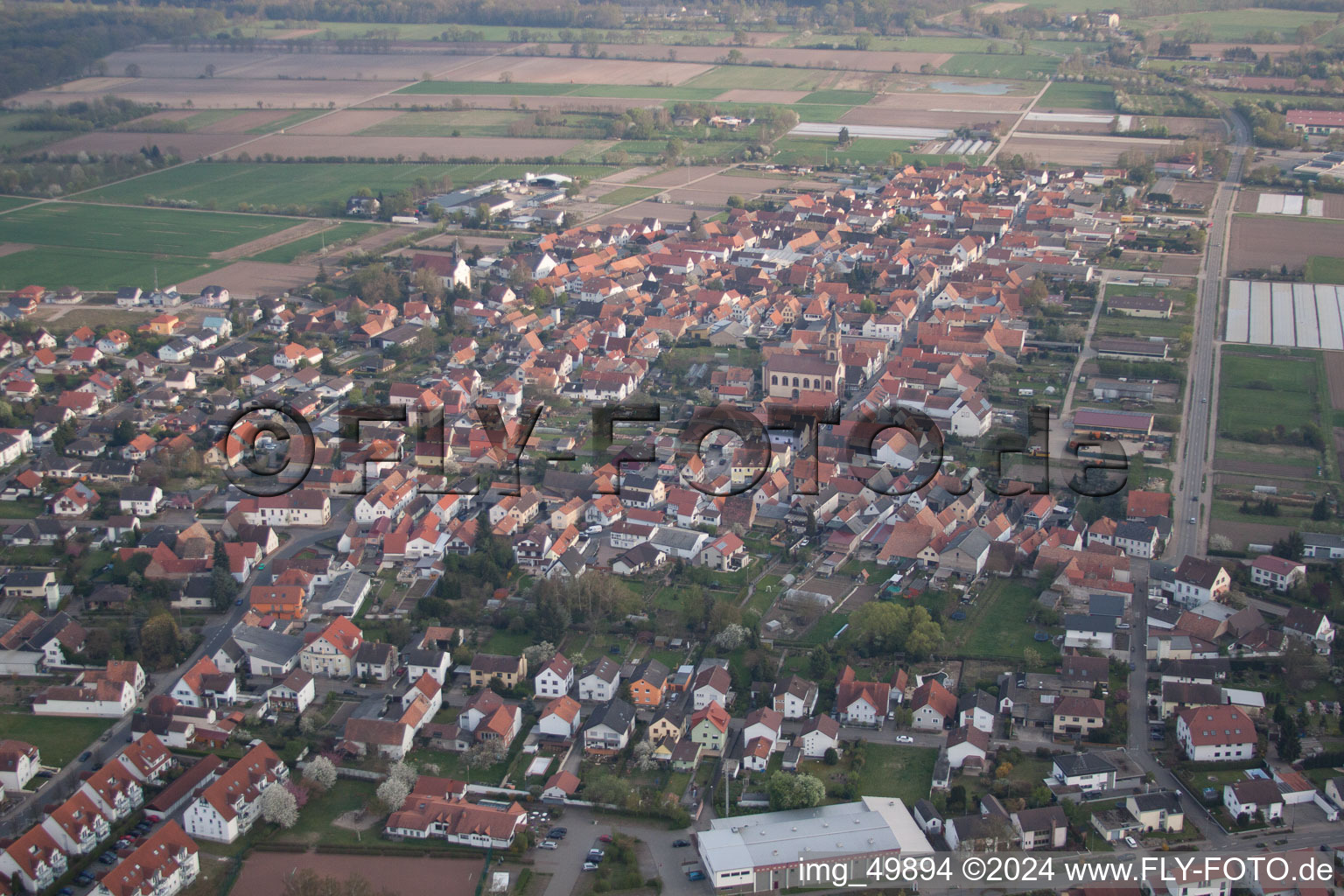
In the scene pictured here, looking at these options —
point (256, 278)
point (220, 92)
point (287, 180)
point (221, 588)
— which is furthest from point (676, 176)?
point (221, 588)

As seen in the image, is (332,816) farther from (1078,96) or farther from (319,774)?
(1078,96)

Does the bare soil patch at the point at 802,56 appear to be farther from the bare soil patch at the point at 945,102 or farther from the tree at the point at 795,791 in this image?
the tree at the point at 795,791

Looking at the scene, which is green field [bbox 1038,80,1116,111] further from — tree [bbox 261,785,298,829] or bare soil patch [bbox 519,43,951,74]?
tree [bbox 261,785,298,829]

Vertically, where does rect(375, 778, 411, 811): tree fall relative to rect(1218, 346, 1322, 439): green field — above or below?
above

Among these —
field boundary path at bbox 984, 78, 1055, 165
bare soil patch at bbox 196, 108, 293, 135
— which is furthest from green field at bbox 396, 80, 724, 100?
field boundary path at bbox 984, 78, 1055, 165

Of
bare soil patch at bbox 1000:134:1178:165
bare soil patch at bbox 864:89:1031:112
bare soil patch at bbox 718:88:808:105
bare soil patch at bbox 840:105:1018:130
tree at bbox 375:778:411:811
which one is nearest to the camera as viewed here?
tree at bbox 375:778:411:811

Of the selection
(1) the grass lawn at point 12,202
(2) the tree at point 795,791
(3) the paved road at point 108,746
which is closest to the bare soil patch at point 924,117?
(1) the grass lawn at point 12,202
